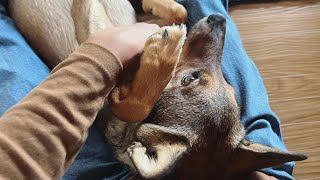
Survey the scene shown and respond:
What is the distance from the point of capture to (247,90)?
1696 millimetres

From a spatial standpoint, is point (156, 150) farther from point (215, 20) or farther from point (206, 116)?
point (215, 20)

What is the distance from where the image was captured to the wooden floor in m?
2.03

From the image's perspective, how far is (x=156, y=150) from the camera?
42.7 inches

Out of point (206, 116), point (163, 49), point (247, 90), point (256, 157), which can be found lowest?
point (247, 90)

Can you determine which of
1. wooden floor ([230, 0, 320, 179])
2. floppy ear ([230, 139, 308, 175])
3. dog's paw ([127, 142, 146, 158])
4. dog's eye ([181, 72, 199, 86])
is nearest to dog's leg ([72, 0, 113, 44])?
dog's eye ([181, 72, 199, 86])

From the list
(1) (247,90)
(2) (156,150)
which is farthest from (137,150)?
(1) (247,90)

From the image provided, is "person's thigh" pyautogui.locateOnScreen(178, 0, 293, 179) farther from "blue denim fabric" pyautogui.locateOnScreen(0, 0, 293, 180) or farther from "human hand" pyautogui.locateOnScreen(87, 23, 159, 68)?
"human hand" pyautogui.locateOnScreen(87, 23, 159, 68)

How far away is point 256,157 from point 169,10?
0.65 metres

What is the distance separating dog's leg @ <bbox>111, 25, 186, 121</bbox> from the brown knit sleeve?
140mm

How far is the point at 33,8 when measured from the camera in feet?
5.08

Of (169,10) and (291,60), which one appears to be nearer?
(169,10)

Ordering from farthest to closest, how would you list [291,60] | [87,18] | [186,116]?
1. [291,60]
2. [87,18]
3. [186,116]

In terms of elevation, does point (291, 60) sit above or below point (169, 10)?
below

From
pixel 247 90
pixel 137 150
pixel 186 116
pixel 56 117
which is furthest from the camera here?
pixel 247 90
